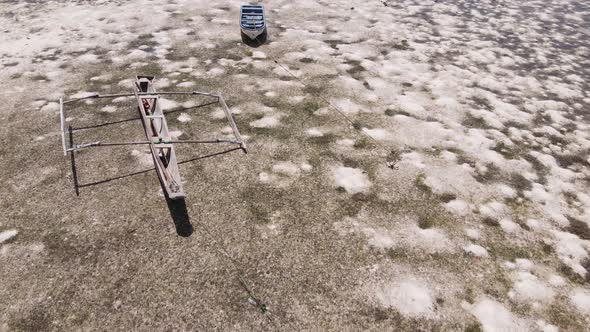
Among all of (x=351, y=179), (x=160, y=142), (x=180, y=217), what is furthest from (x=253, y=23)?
(x=180, y=217)

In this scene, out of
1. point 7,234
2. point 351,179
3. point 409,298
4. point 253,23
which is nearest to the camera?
point 409,298

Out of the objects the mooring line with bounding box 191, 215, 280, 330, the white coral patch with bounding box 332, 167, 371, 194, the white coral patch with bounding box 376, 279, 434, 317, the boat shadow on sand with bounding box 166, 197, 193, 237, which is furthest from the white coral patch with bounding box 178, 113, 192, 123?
the white coral patch with bounding box 376, 279, 434, 317

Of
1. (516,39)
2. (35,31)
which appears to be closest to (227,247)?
(35,31)

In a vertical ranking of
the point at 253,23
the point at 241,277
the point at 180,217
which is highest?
the point at 253,23

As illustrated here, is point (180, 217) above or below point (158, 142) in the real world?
below

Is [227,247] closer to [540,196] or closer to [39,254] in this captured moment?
[39,254]

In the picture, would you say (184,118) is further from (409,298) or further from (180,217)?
(409,298)

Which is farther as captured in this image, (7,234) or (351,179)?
(351,179)

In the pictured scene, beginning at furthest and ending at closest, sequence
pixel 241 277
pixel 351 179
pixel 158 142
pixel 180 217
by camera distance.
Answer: pixel 351 179
pixel 158 142
pixel 180 217
pixel 241 277

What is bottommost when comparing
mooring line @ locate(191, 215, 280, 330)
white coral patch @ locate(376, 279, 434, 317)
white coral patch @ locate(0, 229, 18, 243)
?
white coral patch @ locate(376, 279, 434, 317)

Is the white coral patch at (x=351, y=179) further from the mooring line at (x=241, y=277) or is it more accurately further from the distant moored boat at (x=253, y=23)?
the distant moored boat at (x=253, y=23)

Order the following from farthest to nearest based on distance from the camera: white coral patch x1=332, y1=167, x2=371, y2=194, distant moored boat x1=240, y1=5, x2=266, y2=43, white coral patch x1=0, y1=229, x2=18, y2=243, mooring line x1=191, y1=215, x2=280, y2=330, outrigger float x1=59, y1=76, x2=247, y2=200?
distant moored boat x1=240, y1=5, x2=266, y2=43 < white coral patch x1=332, y1=167, x2=371, y2=194 < outrigger float x1=59, y1=76, x2=247, y2=200 < white coral patch x1=0, y1=229, x2=18, y2=243 < mooring line x1=191, y1=215, x2=280, y2=330

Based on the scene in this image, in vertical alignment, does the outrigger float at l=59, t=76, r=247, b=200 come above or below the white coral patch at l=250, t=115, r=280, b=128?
above

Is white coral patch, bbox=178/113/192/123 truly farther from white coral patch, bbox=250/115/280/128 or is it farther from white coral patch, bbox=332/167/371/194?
white coral patch, bbox=332/167/371/194
